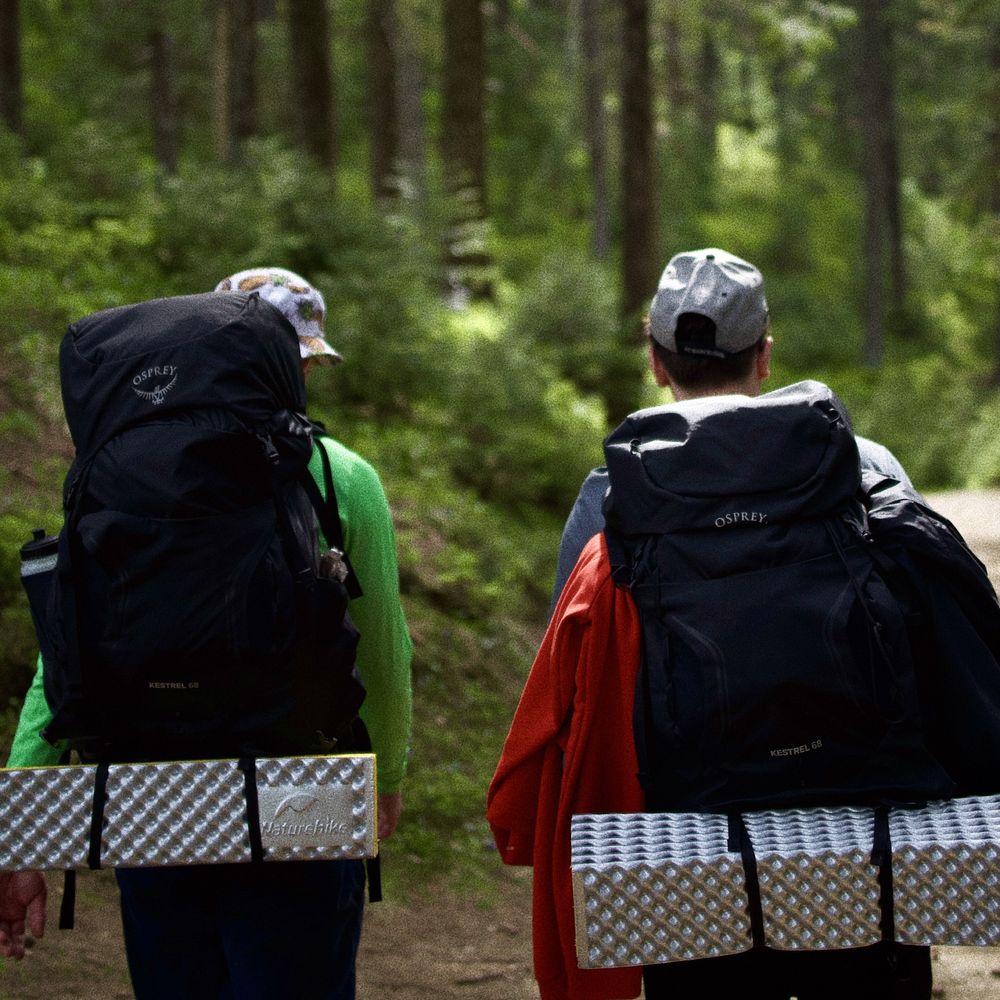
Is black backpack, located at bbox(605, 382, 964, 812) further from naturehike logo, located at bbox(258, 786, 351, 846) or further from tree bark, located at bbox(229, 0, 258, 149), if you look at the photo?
tree bark, located at bbox(229, 0, 258, 149)

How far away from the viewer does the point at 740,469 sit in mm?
2639

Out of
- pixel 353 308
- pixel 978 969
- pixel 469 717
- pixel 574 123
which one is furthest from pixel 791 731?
pixel 574 123

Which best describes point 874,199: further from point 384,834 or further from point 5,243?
point 384,834

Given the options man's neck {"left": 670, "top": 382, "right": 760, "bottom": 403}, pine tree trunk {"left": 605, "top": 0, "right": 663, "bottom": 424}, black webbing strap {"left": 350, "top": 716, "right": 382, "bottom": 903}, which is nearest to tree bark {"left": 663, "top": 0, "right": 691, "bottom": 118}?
pine tree trunk {"left": 605, "top": 0, "right": 663, "bottom": 424}

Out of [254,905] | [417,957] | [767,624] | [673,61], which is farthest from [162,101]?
[767,624]

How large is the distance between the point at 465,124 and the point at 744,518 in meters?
15.1

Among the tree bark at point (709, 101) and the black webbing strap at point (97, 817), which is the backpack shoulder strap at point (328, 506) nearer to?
the black webbing strap at point (97, 817)

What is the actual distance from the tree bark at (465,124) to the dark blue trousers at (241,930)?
13447 millimetres

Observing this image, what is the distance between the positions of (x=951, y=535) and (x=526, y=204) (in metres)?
41.9

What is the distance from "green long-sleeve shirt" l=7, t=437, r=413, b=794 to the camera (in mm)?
3080

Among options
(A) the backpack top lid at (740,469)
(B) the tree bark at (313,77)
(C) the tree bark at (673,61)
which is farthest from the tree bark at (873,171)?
(A) the backpack top lid at (740,469)

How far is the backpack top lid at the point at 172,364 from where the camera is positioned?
280cm

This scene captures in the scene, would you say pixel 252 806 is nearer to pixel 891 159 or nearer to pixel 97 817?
pixel 97 817

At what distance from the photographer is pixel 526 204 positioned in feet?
143
